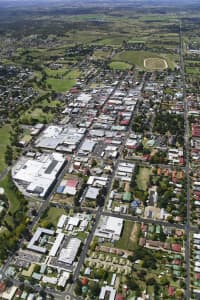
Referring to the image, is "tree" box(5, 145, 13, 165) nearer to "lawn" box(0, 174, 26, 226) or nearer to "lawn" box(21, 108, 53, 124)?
"lawn" box(0, 174, 26, 226)

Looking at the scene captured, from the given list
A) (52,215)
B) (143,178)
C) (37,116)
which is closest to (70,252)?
(52,215)

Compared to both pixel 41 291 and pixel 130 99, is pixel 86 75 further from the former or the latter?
pixel 41 291

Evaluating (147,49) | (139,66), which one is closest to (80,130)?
(139,66)

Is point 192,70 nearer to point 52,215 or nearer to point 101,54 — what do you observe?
point 101,54

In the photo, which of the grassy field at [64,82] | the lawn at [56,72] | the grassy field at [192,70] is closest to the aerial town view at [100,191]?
the grassy field at [64,82]

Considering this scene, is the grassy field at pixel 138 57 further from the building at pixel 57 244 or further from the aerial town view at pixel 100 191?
the building at pixel 57 244

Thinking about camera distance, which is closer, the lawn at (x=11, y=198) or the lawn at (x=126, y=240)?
the lawn at (x=126, y=240)
